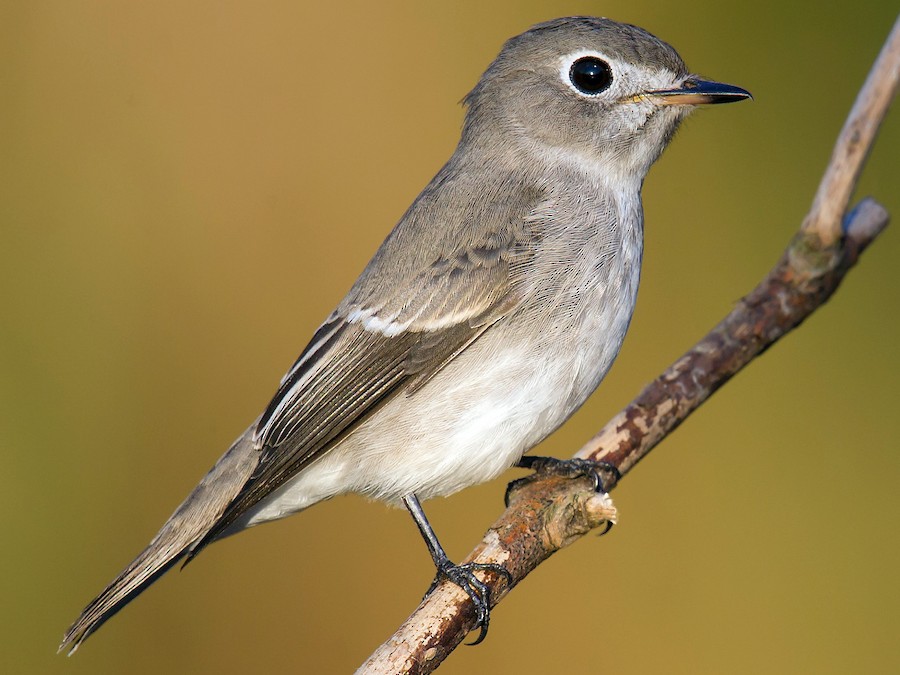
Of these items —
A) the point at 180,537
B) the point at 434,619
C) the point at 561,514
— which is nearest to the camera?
the point at 434,619

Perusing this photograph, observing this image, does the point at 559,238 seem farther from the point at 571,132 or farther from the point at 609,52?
the point at 609,52

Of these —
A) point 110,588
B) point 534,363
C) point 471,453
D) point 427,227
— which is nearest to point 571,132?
point 427,227

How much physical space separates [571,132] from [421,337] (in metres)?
0.88

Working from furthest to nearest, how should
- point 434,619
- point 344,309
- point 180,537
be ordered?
point 344,309
point 180,537
point 434,619

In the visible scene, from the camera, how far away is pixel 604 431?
3.40 meters

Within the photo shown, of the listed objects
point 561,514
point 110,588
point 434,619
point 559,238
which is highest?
point 559,238

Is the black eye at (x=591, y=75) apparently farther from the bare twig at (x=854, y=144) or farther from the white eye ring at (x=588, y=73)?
the bare twig at (x=854, y=144)

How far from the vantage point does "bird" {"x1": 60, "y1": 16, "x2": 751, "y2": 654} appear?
2.90m

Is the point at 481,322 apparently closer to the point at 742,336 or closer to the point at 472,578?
the point at 472,578

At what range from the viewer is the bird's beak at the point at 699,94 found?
313cm

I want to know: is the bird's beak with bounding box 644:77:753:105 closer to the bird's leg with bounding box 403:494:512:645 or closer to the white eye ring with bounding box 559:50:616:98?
the white eye ring with bounding box 559:50:616:98

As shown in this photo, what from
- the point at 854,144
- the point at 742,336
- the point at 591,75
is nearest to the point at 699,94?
the point at 591,75

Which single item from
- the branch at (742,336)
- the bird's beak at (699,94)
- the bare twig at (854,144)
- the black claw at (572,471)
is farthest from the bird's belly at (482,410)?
the bare twig at (854,144)

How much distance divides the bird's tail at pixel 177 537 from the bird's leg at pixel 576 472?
0.96 metres
